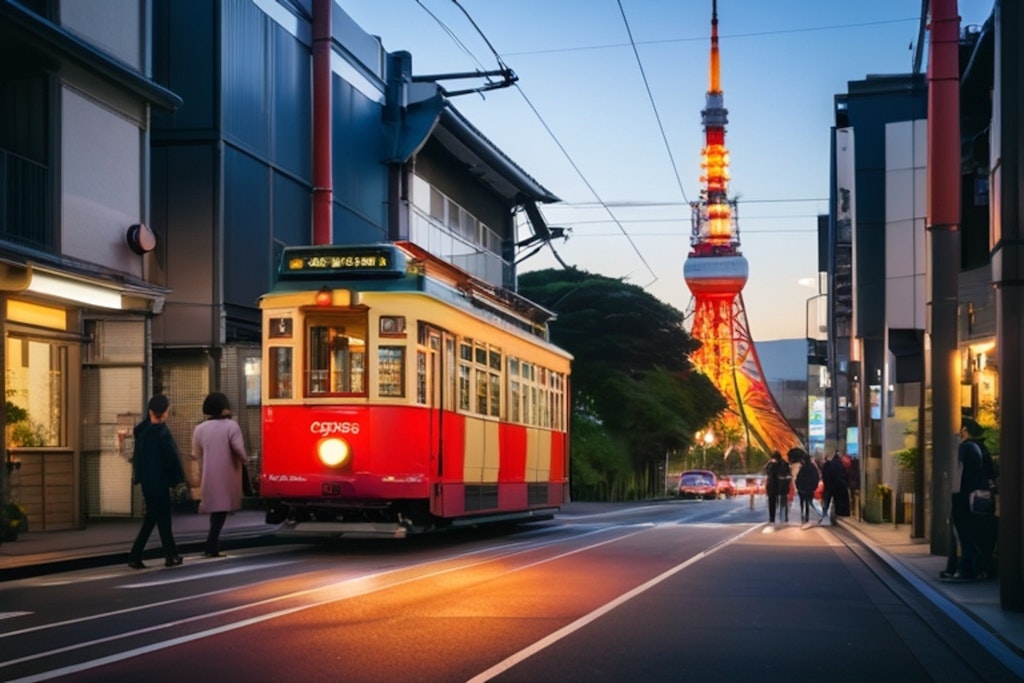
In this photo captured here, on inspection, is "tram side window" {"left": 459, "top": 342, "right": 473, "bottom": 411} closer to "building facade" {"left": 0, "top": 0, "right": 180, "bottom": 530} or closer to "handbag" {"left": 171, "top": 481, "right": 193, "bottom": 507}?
"building facade" {"left": 0, "top": 0, "right": 180, "bottom": 530}

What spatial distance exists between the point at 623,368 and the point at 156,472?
49.1 meters

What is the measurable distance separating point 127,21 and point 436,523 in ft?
31.5

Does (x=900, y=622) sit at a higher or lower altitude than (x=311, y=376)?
lower

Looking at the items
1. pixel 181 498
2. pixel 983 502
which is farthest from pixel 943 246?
pixel 181 498

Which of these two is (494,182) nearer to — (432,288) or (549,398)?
(549,398)

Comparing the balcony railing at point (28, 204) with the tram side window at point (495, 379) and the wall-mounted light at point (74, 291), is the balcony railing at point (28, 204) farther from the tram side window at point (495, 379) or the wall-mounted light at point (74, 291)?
the tram side window at point (495, 379)

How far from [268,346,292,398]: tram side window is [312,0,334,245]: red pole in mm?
12664

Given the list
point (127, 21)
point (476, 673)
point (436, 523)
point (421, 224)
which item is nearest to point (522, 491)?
point (436, 523)

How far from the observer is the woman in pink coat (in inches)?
642

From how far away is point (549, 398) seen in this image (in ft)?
83.7

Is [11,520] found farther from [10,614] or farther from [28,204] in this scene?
[10,614]

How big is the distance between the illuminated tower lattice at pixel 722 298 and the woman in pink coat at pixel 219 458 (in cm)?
10002

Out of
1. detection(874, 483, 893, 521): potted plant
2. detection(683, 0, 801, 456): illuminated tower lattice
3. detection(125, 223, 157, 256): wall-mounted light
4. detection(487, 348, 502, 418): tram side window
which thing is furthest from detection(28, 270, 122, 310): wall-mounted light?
detection(683, 0, 801, 456): illuminated tower lattice

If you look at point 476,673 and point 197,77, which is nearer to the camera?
point 476,673
